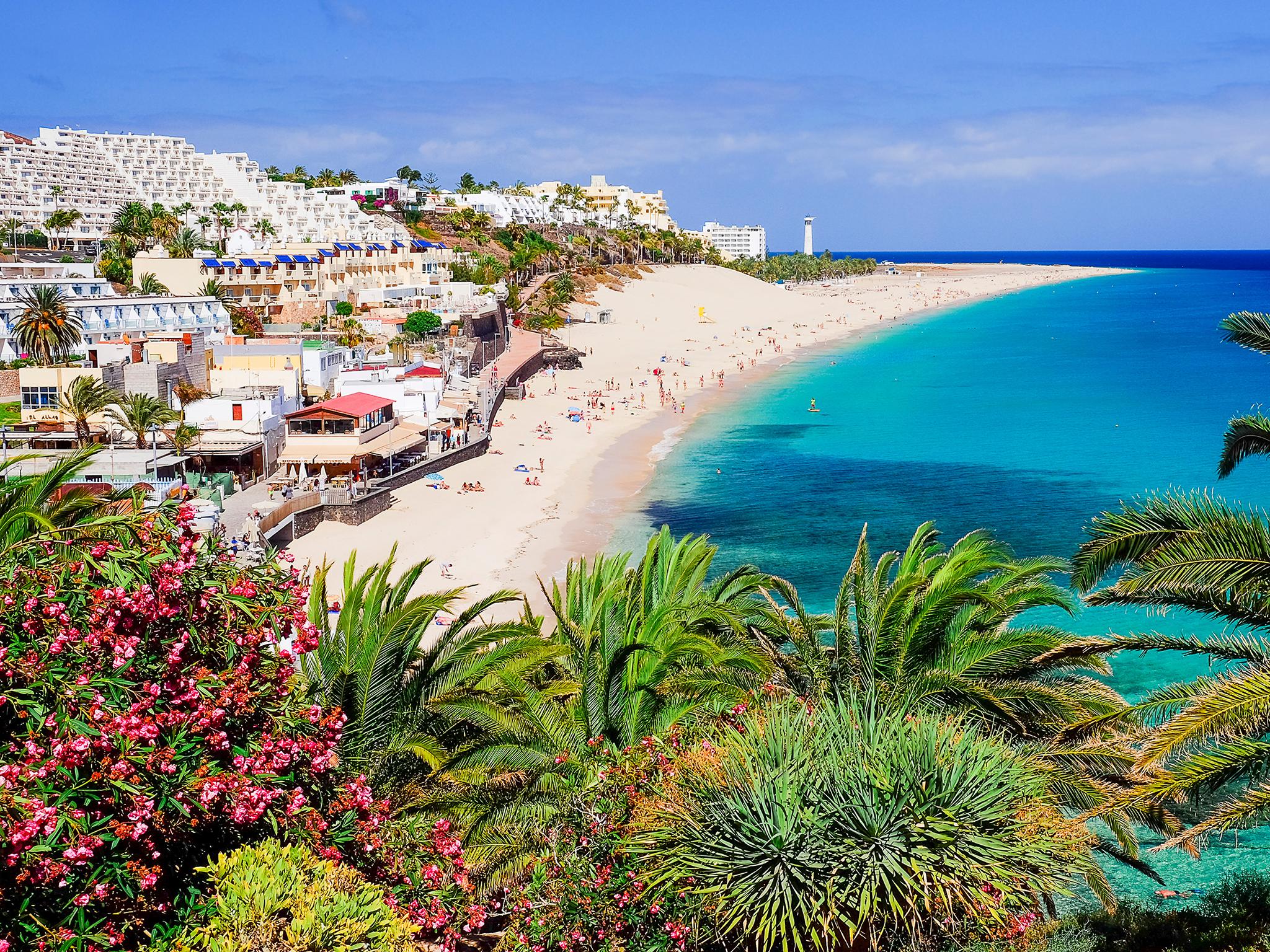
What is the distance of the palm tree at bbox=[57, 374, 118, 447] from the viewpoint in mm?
28875

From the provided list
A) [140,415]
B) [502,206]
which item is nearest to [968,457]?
[140,415]

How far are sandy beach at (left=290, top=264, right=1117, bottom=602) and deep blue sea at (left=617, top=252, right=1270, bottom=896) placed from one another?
182cm

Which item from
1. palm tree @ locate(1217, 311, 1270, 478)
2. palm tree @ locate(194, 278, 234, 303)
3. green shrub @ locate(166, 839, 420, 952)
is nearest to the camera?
green shrub @ locate(166, 839, 420, 952)

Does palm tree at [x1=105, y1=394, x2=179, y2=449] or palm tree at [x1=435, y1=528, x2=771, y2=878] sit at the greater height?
palm tree at [x1=105, y1=394, x2=179, y2=449]

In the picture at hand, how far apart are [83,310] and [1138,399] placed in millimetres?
53431

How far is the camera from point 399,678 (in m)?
10.4

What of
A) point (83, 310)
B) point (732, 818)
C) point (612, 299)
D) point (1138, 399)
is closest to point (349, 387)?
point (83, 310)

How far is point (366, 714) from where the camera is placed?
10.1 m

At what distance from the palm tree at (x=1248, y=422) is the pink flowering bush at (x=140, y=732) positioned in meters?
6.94

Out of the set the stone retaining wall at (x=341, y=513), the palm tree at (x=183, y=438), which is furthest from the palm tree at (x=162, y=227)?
the stone retaining wall at (x=341, y=513)

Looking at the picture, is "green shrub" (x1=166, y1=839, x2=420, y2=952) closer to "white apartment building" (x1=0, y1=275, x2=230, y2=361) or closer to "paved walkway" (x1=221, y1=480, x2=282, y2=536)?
"paved walkway" (x1=221, y1=480, x2=282, y2=536)

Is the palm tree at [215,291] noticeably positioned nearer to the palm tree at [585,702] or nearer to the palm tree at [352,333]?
the palm tree at [352,333]

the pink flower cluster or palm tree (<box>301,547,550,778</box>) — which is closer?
the pink flower cluster

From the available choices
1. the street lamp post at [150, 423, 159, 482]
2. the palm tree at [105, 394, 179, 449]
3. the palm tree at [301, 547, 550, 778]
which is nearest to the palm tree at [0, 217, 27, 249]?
the palm tree at [105, 394, 179, 449]
